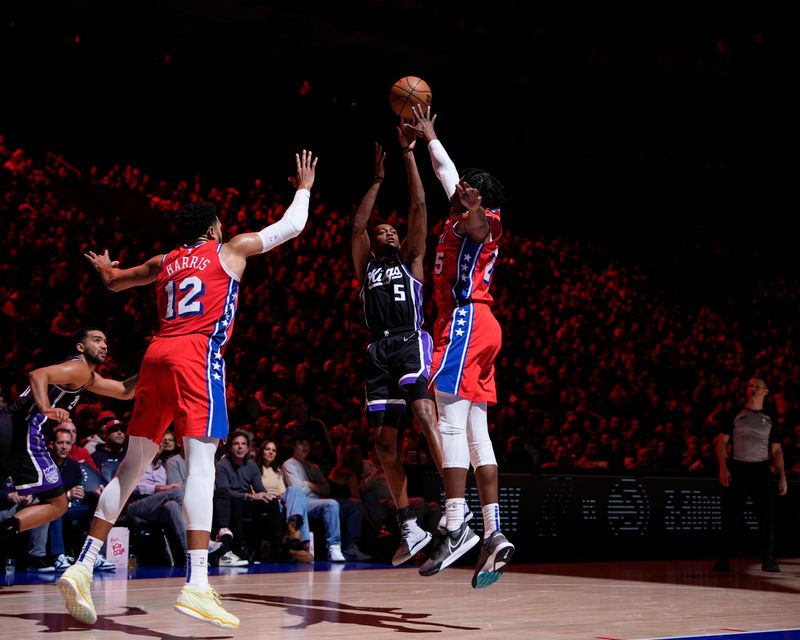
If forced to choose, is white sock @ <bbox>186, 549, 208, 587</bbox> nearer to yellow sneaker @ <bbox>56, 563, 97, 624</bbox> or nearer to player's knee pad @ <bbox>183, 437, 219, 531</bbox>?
player's knee pad @ <bbox>183, 437, 219, 531</bbox>

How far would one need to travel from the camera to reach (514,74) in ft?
65.8

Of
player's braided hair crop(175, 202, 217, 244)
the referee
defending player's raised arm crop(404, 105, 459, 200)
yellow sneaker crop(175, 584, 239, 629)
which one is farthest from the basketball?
the referee

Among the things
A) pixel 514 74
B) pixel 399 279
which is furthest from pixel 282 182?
pixel 399 279

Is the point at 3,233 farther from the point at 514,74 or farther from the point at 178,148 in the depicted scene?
the point at 514,74

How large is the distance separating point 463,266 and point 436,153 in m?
0.74

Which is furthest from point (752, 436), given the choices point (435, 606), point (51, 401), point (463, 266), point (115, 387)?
point (51, 401)

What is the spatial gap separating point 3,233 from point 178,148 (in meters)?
5.20

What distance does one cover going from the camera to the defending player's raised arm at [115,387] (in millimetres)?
5609

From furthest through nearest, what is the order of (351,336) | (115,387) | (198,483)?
(351,336), (115,387), (198,483)

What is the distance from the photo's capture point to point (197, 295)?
4.82m

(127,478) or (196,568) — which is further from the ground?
(127,478)

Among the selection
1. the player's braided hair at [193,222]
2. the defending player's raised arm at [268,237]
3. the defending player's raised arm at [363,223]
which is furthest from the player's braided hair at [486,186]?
the player's braided hair at [193,222]

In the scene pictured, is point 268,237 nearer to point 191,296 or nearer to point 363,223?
point 191,296

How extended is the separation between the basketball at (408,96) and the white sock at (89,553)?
3113 millimetres
